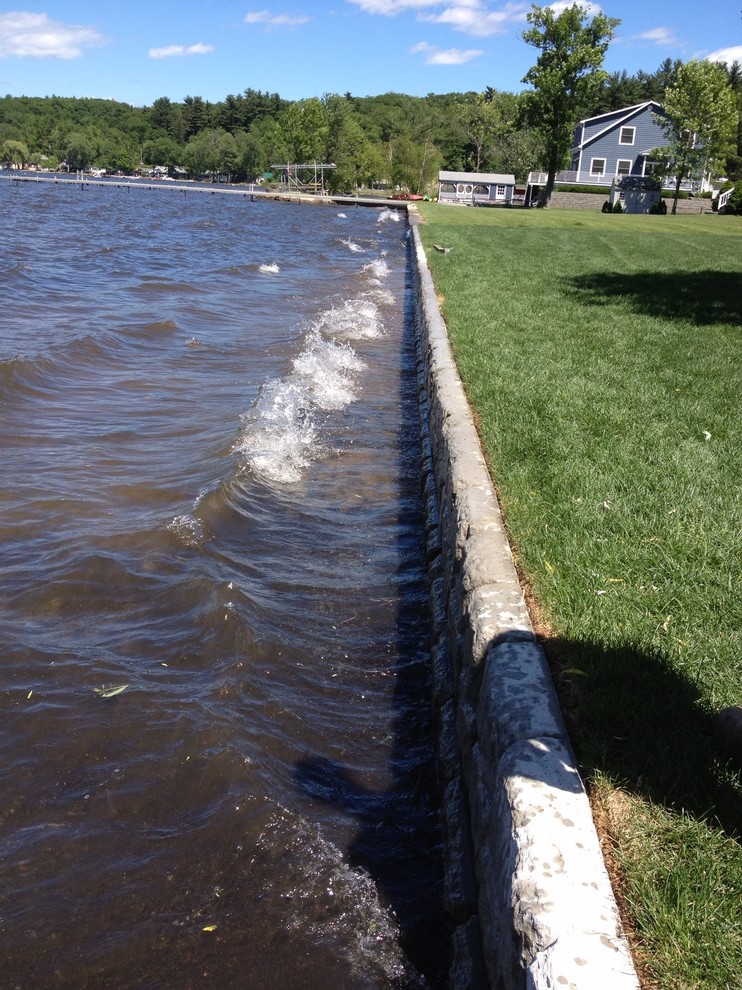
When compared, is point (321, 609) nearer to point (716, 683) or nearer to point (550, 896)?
point (716, 683)

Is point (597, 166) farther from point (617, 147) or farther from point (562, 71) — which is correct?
point (562, 71)

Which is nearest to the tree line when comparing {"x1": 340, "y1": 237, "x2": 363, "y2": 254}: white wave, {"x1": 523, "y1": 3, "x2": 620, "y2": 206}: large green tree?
{"x1": 523, "y1": 3, "x2": 620, "y2": 206}: large green tree

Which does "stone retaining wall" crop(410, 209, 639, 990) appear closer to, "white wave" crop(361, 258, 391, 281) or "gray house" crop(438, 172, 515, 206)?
"white wave" crop(361, 258, 391, 281)

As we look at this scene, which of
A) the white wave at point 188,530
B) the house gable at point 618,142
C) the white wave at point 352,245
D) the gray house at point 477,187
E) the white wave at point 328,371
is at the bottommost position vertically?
the white wave at point 188,530

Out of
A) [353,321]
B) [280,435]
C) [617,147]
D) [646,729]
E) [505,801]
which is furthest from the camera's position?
[617,147]

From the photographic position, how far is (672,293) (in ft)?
39.2

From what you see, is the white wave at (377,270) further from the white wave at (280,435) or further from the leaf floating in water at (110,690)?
the leaf floating in water at (110,690)

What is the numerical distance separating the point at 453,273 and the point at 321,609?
11.5 m

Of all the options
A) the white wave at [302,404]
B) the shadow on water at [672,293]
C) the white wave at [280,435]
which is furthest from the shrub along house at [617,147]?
the white wave at [280,435]

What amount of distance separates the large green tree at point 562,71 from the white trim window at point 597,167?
35.9 ft

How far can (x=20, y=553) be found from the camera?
5.36 metres

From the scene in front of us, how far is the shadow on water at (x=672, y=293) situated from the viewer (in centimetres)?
1037

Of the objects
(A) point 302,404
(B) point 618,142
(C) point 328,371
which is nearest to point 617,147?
→ (B) point 618,142

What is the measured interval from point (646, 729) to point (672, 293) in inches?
414
